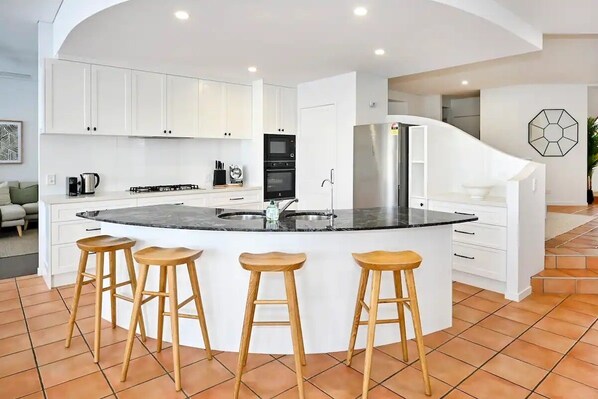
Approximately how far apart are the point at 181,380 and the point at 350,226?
133cm

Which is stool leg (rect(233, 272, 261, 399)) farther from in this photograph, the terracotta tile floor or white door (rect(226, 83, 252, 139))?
white door (rect(226, 83, 252, 139))

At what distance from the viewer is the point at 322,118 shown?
5496 mm

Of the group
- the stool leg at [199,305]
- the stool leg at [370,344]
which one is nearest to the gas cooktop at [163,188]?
the stool leg at [199,305]

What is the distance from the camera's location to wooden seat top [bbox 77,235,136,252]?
2.69 meters

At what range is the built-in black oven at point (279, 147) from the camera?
222 inches

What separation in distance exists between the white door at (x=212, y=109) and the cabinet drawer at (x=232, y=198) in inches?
31.5

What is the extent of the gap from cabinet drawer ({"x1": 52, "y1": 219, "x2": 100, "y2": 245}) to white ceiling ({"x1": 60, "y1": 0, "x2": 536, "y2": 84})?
1.73 m

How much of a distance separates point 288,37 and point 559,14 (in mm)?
2361

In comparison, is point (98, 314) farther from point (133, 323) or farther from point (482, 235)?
point (482, 235)

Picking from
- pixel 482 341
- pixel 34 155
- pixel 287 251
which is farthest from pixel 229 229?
pixel 34 155

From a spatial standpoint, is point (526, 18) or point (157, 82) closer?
point (526, 18)

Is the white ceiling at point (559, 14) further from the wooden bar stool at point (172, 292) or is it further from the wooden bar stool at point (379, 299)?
the wooden bar stool at point (172, 292)

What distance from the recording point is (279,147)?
5746mm

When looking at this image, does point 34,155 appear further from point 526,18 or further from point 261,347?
point 526,18
